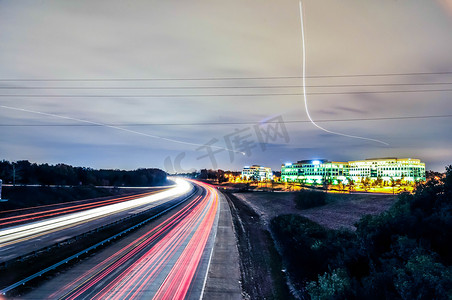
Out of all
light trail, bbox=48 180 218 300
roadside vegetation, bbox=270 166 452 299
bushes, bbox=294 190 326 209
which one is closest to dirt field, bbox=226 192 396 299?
roadside vegetation, bbox=270 166 452 299

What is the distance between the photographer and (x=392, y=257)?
19172mm

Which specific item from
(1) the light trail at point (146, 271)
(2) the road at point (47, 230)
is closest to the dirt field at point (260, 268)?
(1) the light trail at point (146, 271)

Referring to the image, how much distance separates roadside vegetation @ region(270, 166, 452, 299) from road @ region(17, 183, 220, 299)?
27.9 ft

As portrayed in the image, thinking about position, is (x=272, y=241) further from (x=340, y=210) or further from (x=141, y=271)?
(x=340, y=210)

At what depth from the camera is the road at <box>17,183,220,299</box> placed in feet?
55.9

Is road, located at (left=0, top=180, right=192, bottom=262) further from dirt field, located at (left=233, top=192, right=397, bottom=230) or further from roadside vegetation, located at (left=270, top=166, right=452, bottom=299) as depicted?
dirt field, located at (left=233, top=192, right=397, bottom=230)

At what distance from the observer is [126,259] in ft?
78.0

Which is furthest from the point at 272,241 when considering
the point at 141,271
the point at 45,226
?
the point at 45,226

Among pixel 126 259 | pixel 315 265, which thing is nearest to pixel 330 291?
pixel 315 265

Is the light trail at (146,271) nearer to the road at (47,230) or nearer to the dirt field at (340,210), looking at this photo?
the road at (47,230)

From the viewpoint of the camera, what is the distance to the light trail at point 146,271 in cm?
1700

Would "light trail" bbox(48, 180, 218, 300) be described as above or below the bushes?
below

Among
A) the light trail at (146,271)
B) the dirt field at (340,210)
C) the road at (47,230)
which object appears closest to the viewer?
the light trail at (146,271)

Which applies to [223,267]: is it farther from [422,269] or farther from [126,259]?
[422,269]
